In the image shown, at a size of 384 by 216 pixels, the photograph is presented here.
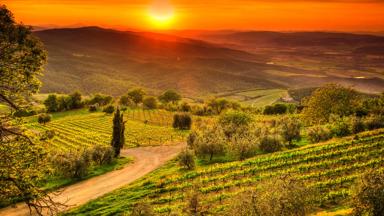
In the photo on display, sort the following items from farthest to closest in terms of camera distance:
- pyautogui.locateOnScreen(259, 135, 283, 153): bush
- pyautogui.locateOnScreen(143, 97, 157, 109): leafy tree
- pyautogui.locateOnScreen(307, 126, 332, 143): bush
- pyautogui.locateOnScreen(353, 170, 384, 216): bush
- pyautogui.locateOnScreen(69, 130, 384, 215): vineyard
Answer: pyautogui.locateOnScreen(143, 97, 157, 109): leafy tree
pyautogui.locateOnScreen(307, 126, 332, 143): bush
pyautogui.locateOnScreen(259, 135, 283, 153): bush
pyautogui.locateOnScreen(69, 130, 384, 215): vineyard
pyautogui.locateOnScreen(353, 170, 384, 216): bush

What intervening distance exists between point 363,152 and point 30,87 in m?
42.5

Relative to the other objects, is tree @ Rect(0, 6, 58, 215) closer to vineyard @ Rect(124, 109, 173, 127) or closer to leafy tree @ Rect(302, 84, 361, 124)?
leafy tree @ Rect(302, 84, 361, 124)

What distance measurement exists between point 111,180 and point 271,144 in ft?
85.5

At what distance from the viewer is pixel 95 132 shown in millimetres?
104312

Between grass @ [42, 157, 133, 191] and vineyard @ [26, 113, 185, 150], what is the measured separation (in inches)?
711

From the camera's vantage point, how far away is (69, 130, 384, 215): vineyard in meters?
38.6

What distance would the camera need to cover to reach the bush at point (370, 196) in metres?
22.2

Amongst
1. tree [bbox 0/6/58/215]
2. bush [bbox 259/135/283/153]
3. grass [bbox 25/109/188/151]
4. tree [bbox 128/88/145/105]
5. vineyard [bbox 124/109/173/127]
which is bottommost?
vineyard [bbox 124/109/173/127]

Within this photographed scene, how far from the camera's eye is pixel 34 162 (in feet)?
65.8

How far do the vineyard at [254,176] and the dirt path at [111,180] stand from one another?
2.87 metres

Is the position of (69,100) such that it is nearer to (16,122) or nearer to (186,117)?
(186,117)

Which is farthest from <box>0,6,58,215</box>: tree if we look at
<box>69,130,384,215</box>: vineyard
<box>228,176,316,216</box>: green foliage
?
<box>69,130,384,215</box>: vineyard

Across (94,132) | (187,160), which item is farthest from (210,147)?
(94,132)

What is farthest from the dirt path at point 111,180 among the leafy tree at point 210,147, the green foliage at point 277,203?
the green foliage at point 277,203
